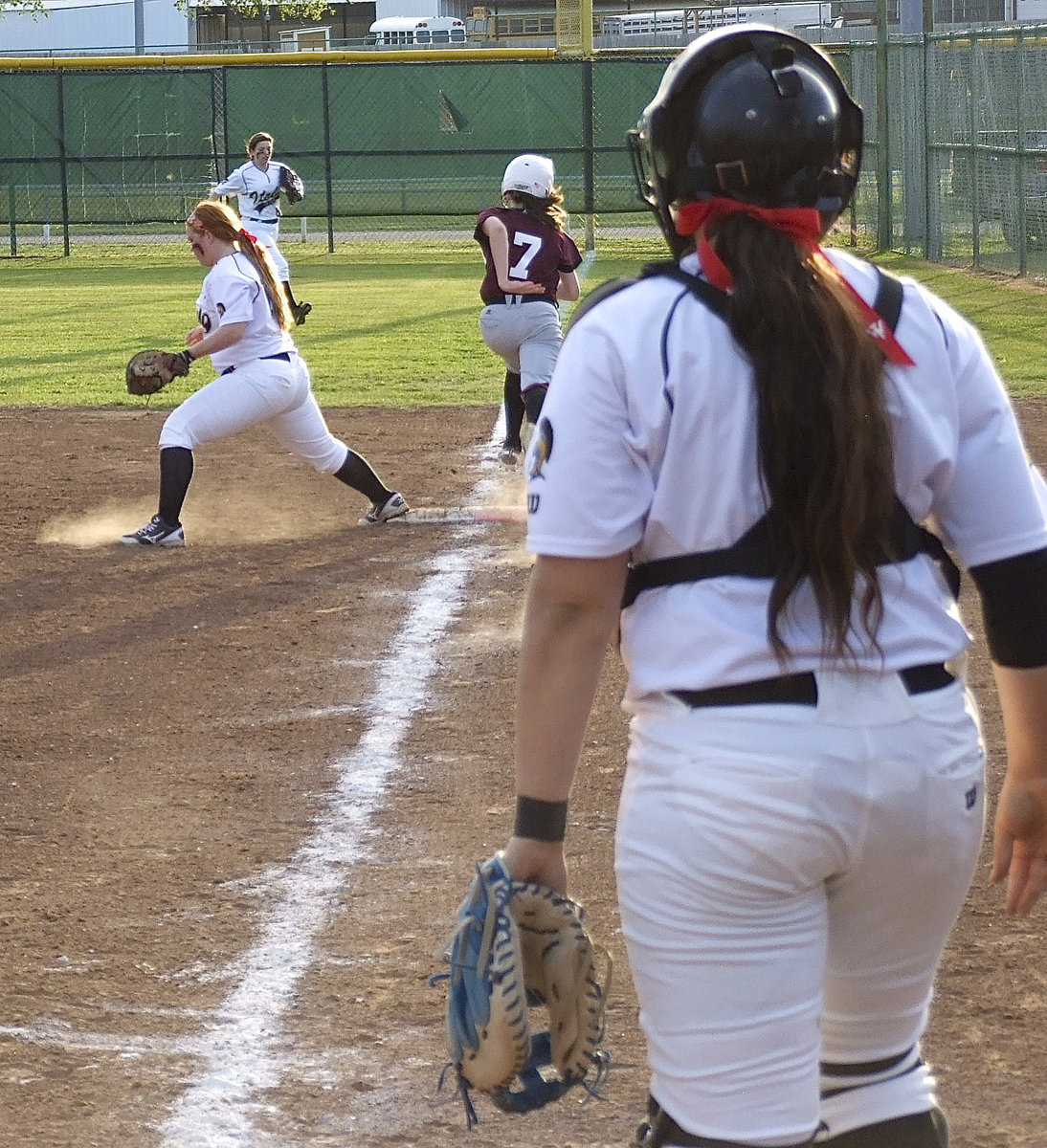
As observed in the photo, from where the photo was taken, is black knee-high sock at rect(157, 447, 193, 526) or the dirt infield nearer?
the dirt infield

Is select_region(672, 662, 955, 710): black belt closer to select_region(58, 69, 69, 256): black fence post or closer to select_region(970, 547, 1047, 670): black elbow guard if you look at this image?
select_region(970, 547, 1047, 670): black elbow guard

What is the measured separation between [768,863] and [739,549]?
0.36 m

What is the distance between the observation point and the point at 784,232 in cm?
201

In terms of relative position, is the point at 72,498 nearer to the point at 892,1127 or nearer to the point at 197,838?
the point at 197,838

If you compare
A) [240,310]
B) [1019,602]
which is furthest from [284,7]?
[1019,602]

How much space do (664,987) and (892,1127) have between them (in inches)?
16.9

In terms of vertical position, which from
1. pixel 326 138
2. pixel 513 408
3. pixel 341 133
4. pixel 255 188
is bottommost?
pixel 513 408

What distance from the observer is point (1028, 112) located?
18328 mm

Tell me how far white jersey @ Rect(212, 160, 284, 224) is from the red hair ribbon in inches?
686

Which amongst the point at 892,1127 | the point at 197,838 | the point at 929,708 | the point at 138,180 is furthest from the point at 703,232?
the point at 138,180

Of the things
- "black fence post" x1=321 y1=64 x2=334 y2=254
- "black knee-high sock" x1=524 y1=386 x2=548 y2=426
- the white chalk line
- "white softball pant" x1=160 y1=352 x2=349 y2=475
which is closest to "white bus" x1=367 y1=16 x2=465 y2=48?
"black fence post" x1=321 y1=64 x2=334 y2=254

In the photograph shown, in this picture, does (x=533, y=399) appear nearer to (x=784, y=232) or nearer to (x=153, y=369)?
(x=153, y=369)

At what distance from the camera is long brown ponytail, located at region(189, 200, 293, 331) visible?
7848 mm

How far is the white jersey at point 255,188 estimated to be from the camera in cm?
1891
